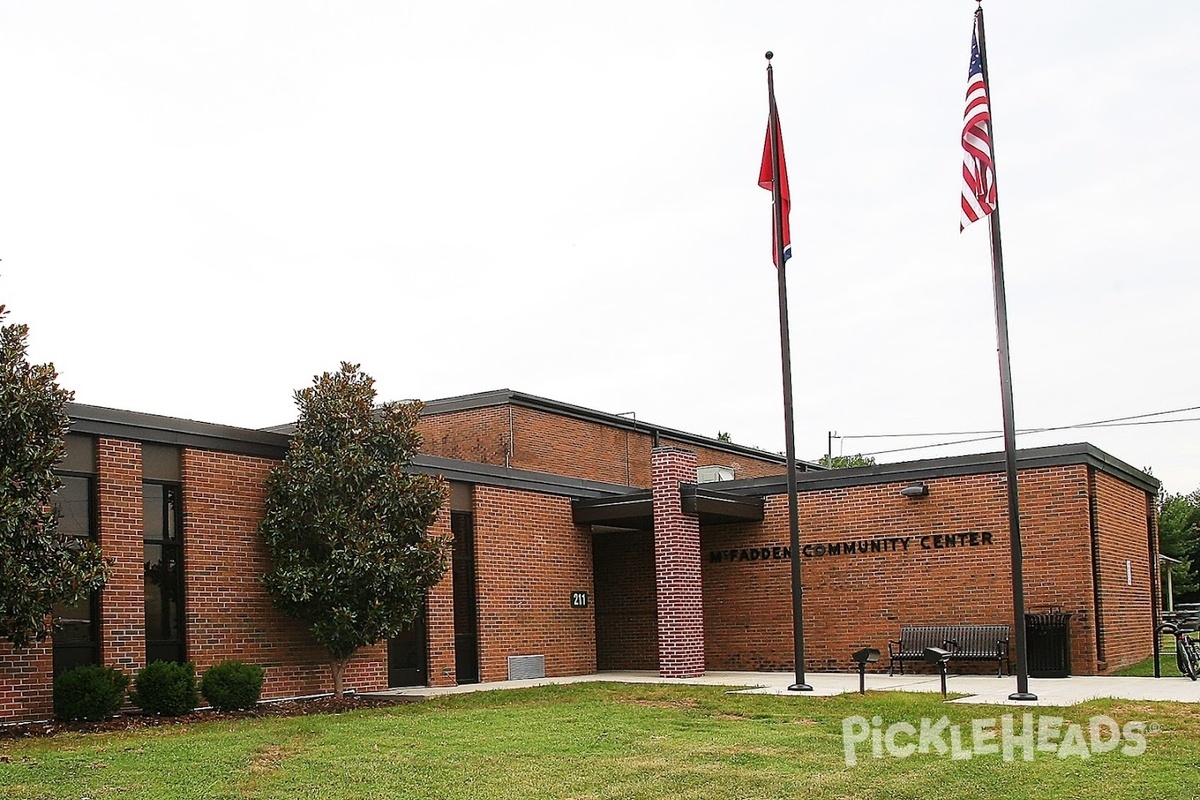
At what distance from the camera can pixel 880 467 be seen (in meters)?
22.9

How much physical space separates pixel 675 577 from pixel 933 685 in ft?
16.8

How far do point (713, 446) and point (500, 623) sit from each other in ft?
53.9

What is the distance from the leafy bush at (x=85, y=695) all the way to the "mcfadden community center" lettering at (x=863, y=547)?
1120 cm

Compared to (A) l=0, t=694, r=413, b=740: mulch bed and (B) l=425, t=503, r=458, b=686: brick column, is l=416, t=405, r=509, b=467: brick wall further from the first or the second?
(A) l=0, t=694, r=413, b=740: mulch bed

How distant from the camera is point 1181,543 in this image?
53844 mm

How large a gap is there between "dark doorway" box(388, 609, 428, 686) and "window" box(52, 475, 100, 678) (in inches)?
222

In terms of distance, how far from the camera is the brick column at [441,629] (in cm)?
2119

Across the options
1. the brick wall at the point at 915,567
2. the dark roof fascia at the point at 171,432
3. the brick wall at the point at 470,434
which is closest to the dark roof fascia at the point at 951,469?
the brick wall at the point at 915,567

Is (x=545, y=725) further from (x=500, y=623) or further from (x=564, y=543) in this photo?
(x=564, y=543)

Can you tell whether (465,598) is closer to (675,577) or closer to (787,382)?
(675,577)

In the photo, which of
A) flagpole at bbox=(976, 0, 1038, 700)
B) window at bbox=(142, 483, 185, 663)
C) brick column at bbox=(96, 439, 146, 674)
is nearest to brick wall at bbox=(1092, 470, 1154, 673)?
flagpole at bbox=(976, 0, 1038, 700)

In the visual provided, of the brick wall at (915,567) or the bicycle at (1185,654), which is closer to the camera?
the bicycle at (1185,654)

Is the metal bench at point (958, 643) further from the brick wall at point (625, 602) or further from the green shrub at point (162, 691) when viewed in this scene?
the green shrub at point (162, 691)

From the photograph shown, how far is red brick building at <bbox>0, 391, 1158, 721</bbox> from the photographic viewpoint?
16.9m
